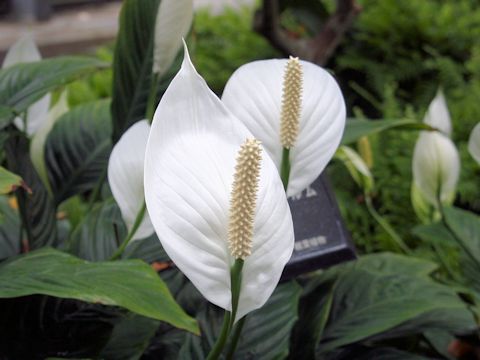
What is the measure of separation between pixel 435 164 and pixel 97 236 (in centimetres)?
44

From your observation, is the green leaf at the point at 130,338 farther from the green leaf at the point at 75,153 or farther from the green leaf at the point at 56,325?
the green leaf at the point at 75,153

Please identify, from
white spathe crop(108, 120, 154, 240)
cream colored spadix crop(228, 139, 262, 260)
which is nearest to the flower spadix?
cream colored spadix crop(228, 139, 262, 260)

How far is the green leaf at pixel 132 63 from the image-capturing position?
31.3 inches

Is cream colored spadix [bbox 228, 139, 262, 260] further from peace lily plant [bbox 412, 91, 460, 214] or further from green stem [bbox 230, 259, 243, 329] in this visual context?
peace lily plant [bbox 412, 91, 460, 214]

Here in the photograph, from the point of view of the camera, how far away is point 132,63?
0.83 meters

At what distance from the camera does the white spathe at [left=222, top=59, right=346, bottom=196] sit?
0.56m

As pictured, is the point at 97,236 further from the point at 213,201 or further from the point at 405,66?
the point at 405,66

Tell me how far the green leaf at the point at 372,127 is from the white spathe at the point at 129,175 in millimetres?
275

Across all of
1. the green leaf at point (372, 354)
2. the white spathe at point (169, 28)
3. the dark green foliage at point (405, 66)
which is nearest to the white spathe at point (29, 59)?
the white spathe at point (169, 28)

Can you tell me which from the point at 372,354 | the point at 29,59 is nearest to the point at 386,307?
the point at 372,354

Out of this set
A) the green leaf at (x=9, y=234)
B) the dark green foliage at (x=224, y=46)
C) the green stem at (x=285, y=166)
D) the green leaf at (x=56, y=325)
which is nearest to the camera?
the green stem at (x=285, y=166)

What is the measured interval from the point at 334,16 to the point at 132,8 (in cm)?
98

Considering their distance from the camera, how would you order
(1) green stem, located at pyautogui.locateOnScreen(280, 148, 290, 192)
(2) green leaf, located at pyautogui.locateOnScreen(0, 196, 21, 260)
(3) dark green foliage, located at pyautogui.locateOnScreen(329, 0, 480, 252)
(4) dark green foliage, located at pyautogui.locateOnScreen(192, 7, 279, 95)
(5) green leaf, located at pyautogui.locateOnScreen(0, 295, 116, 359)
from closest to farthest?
(1) green stem, located at pyautogui.locateOnScreen(280, 148, 290, 192), (5) green leaf, located at pyautogui.locateOnScreen(0, 295, 116, 359), (2) green leaf, located at pyautogui.locateOnScreen(0, 196, 21, 260), (3) dark green foliage, located at pyautogui.locateOnScreen(329, 0, 480, 252), (4) dark green foliage, located at pyautogui.locateOnScreen(192, 7, 279, 95)

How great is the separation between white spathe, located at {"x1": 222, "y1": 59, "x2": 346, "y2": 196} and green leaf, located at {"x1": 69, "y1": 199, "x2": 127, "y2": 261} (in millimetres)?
278
